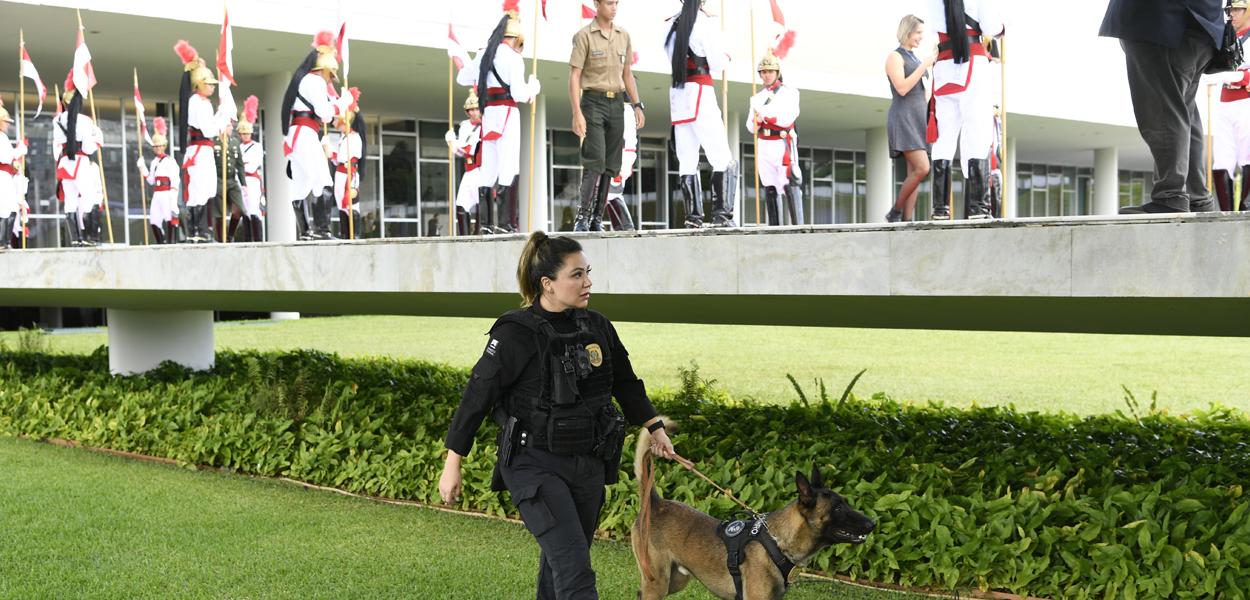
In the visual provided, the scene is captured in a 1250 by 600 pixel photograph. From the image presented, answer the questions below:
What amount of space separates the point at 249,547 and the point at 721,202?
374 centimetres

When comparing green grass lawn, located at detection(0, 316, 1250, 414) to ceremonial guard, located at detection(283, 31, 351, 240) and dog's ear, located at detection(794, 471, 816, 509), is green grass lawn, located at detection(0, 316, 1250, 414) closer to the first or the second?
ceremonial guard, located at detection(283, 31, 351, 240)

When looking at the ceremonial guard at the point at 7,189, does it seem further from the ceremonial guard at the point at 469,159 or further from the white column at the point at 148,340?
the ceremonial guard at the point at 469,159

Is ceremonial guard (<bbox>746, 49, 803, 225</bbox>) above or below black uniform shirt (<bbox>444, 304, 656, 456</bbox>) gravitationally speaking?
above

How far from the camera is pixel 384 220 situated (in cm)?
3095

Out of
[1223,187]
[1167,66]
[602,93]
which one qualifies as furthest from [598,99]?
[1223,187]

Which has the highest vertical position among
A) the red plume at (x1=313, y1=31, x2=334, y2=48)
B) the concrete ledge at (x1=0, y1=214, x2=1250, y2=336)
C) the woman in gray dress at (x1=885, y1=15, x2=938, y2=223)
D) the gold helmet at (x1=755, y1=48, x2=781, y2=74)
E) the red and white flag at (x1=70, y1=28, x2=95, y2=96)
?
the red and white flag at (x1=70, y1=28, x2=95, y2=96)

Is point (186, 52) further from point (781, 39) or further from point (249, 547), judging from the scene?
point (249, 547)

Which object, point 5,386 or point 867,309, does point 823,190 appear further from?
point 867,309

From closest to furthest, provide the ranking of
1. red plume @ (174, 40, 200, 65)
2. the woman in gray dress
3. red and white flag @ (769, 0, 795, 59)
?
the woman in gray dress → red and white flag @ (769, 0, 795, 59) → red plume @ (174, 40, 200, 65)

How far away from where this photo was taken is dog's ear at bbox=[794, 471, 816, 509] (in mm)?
4445

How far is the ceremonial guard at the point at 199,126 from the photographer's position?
13.0 m

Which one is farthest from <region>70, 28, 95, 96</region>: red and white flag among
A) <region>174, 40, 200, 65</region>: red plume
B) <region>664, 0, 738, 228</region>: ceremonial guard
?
<region>664, 0, 738, 228</region>: ceremonial guard

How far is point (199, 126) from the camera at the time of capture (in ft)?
44.3

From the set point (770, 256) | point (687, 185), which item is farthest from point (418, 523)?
point (770, 256)
